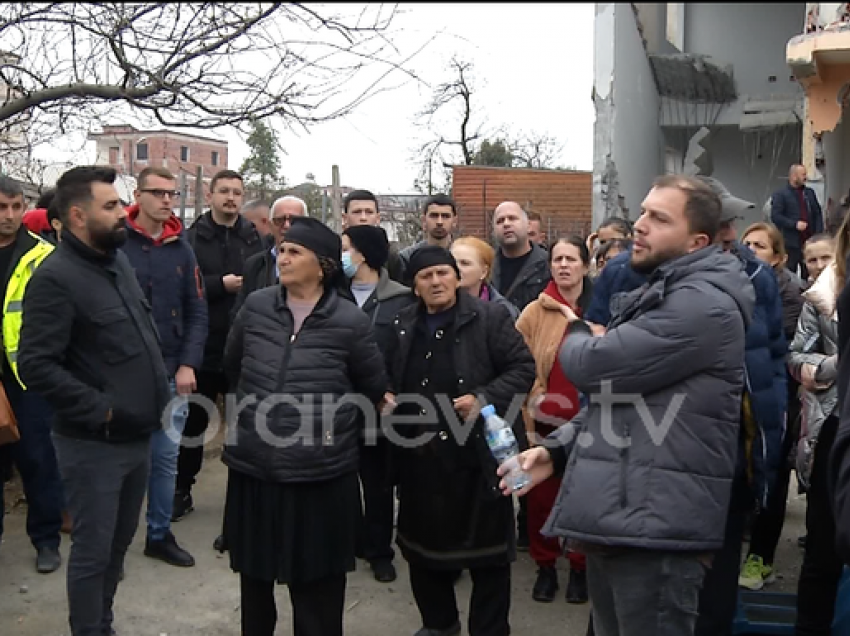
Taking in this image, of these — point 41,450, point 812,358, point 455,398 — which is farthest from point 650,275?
point 41,450

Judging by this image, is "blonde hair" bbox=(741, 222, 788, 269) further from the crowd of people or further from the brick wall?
the brick wall

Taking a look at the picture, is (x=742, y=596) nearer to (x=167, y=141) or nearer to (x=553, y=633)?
(x=553, y=633)

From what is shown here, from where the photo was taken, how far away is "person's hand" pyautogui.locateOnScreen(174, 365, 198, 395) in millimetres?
4500

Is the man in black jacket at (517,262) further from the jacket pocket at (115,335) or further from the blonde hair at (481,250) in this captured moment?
the jacket pocket at (115,335)

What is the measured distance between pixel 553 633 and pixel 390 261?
2326mm

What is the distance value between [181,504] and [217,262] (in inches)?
62.0

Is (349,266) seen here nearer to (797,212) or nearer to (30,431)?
(30,431)

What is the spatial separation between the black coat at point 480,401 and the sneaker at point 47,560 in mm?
2070

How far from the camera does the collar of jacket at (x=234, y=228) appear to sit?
540 centimetres

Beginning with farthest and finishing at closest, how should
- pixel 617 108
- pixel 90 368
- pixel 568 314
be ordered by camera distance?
1. pixel 617 108
2. pixel 90 368
3. pixel 568 314

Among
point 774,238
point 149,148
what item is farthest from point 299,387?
point 149,148

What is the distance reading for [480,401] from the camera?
11.7 feet

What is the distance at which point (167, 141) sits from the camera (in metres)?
6.49

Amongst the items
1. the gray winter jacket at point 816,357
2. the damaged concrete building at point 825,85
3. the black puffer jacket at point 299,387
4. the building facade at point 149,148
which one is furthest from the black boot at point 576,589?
the damaged concrete building at point 825,85
